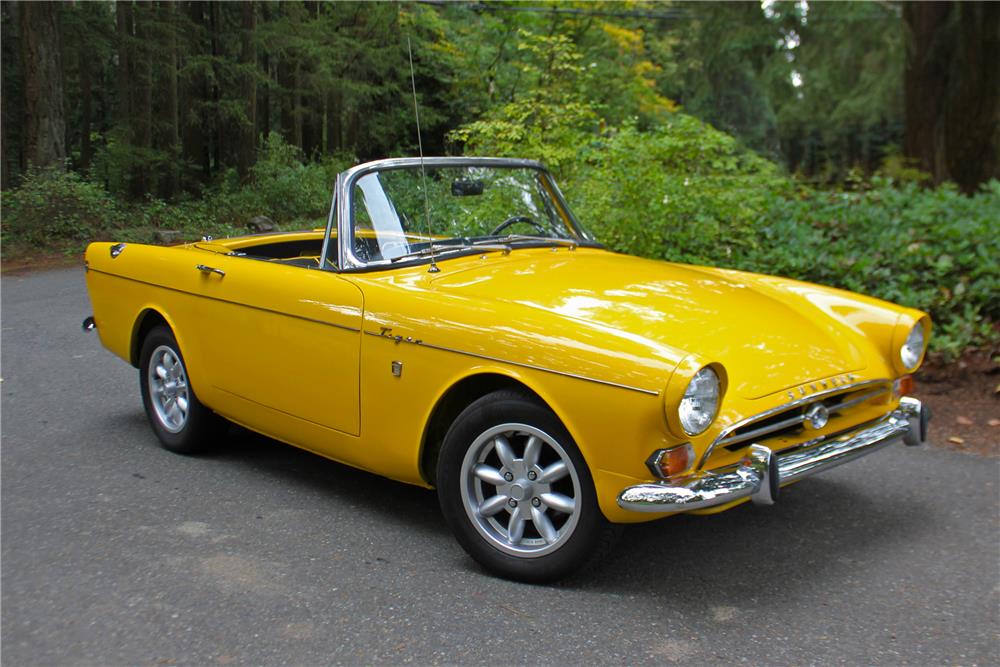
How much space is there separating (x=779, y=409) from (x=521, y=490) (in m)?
0.96

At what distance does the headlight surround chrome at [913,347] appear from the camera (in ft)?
13.1

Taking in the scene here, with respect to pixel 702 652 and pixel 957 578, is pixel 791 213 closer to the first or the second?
pixel 957 578

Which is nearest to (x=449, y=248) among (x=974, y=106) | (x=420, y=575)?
(x=420, y=575)

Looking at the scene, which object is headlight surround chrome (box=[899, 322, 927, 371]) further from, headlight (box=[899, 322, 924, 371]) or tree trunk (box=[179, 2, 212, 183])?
tree trunk (box=[179, 2, 212, 183])

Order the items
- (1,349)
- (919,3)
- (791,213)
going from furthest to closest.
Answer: (919,3), (791,213), (1,349)

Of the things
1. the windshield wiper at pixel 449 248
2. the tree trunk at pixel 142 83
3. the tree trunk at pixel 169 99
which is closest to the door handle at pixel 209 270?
the windshield wiper at pixel 449 248

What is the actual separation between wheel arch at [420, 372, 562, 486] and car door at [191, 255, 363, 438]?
1.18ft

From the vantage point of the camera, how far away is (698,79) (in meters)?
14.4

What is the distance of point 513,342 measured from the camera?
3.35 metres

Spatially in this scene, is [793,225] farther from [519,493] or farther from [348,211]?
[519,493]

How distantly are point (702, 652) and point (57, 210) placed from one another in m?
14.2

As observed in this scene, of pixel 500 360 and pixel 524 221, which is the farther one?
pixel 524 221

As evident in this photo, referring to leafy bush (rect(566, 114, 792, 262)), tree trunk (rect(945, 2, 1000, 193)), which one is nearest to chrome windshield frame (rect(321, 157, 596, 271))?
leafy bush (rect(566, 114, 792, 262))

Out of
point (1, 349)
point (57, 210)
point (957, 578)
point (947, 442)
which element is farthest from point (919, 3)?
point (57, 210)
